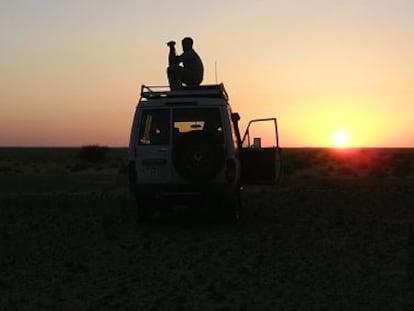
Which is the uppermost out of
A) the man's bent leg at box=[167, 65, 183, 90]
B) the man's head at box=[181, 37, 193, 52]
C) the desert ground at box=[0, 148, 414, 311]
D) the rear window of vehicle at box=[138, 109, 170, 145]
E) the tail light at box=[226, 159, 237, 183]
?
the man's head at box=[181, 37, 193, 52]

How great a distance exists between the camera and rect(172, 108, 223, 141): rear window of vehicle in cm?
1284

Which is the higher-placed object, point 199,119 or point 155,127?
point 199,119

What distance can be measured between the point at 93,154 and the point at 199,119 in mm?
64957

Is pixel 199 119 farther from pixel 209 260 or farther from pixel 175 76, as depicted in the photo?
pixel 209 260

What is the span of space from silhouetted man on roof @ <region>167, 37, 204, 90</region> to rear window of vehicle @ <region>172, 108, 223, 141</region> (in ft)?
6.08

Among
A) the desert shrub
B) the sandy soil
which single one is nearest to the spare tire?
the sandy soil

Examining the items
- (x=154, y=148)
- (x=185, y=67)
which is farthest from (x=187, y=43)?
(x=154, y=148)

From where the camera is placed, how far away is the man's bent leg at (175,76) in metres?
14.7

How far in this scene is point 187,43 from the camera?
14.8m

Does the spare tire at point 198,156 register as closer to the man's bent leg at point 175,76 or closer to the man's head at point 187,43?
the man's bent leg at point 175,76

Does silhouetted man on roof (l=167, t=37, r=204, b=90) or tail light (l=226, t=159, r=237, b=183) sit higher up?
silhouetted man on roof (l=167, t=37, r=204, b=90)

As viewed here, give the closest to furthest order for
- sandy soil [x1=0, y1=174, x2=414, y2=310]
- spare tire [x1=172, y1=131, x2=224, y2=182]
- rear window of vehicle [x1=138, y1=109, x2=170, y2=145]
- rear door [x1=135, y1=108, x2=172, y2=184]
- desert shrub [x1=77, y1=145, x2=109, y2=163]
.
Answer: sandy soil [x1=0, y1=174, x2=414, y2=310] < spare tire [x1=172, y1=131, x2=224, y2=182] < rear door [x1=135, y1=108, x2=172, y2=184] < rear window of vehicle [x1=138, y1=109, x2=170, y2=145] < desert shrub [x1=77, y1=145, x2=109, y2=163]

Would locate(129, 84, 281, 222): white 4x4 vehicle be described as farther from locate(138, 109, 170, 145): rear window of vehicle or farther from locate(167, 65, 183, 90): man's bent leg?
locate(167, 65, 183, 90): man's bent leg

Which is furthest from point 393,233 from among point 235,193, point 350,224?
point 235,193
